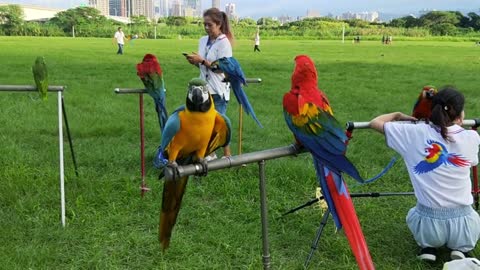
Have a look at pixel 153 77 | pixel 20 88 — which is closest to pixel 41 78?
pixel 20 88

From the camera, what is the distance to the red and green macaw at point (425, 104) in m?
2.60

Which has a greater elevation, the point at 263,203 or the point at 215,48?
the point at 215,48

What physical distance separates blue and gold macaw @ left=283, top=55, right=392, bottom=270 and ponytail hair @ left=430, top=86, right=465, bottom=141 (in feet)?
2.95

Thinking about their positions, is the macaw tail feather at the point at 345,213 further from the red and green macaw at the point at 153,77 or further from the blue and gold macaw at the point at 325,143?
the red and green macaw at the point at 153,77

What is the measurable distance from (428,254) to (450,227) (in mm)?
211

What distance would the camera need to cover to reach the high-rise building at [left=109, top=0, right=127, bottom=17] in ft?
410

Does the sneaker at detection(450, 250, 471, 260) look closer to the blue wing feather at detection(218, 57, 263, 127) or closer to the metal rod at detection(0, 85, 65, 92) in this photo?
the blue wing feather at detection(218, 57, 263, 127)

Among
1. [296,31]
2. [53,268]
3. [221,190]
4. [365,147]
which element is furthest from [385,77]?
[296,31]

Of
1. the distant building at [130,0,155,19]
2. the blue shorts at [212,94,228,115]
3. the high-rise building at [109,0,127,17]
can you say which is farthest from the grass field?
the distant building at [130,0,155,19]

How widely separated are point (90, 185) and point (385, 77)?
323 inches

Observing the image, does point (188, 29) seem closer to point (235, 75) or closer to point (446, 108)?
point (235, 75)

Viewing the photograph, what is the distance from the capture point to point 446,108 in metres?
2.39

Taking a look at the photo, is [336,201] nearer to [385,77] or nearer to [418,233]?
[418,233]

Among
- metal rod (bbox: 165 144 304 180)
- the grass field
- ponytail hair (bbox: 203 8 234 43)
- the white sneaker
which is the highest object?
ponytail hair (bbox: 203 8 234 43)
